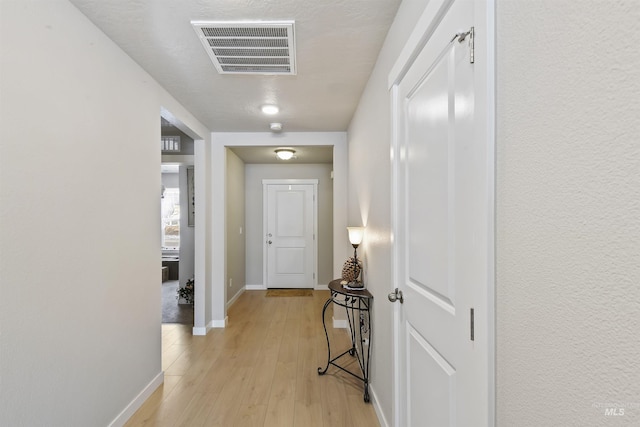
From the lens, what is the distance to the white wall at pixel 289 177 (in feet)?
19.0

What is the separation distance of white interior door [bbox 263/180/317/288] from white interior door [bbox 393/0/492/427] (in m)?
4.25

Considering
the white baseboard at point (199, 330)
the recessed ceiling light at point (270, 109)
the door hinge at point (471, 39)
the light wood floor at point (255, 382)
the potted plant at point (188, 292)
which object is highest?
the recessed ceiling light at point (270, 109)

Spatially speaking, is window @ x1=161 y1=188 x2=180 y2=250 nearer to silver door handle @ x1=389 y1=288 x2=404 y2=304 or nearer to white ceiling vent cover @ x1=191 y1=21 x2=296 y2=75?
white ceiling vent cover @ x1=191 y1=21 x2=296 y2=75

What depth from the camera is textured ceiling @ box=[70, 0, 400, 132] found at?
1.57 m

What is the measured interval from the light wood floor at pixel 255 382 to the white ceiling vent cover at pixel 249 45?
7.72 ft

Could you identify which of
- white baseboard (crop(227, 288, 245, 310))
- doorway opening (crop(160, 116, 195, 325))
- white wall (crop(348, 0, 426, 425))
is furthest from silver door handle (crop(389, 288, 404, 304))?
white baseboard (crop(227, 288, 245, 310))

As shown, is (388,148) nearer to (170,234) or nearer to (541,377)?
(541,377)

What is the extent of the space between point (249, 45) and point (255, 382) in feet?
8.03

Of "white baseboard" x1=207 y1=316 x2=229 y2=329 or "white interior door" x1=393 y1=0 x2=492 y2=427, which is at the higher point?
"white interior door" x1=393 y1=0 x2=492 y2=427

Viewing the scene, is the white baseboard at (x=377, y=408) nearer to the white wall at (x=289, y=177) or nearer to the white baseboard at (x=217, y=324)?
the white baseboard at (x=217, y=324)

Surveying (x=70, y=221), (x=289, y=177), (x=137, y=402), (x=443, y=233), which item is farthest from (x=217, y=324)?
(x=443, y=233)

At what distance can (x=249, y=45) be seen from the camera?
1.87 m

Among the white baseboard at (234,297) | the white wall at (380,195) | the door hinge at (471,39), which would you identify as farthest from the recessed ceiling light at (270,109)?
the white baseboard at (234,297)

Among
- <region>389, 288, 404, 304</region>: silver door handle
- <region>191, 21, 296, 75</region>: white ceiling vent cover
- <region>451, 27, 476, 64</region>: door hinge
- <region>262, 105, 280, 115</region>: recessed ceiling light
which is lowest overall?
<region>389, 288, 404, 304</region>: silver door handle
